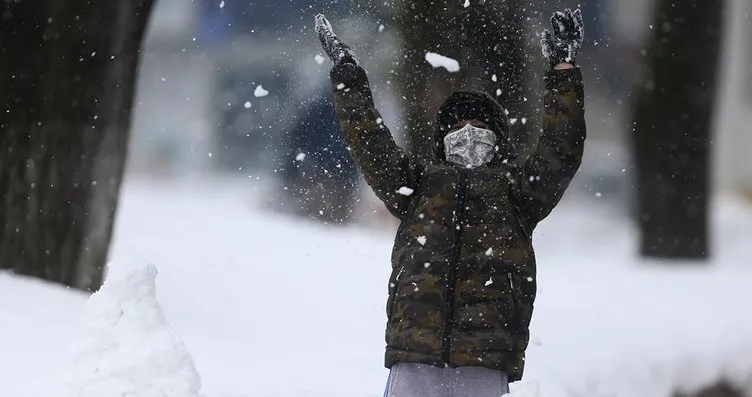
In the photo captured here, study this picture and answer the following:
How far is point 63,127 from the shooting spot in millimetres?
6645

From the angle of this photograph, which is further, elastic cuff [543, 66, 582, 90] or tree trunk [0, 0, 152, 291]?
tree trunk [0, 0, 152, 291]

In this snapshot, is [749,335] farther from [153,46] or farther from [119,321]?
[153,46]

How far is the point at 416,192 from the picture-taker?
356cm

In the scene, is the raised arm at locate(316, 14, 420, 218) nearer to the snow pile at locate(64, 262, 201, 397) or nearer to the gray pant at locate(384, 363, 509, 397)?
the gray pant at locate(384, 363, 509, 397)

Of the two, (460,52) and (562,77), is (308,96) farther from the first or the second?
(562,77)

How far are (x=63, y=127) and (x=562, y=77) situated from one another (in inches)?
158

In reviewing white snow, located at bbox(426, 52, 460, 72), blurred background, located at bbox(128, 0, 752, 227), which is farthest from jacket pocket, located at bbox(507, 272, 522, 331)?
white snow, located at bbox(426, 52, 460, 72)

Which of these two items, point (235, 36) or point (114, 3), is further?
point (235, 36)

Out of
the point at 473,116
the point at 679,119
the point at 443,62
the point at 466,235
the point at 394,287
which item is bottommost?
the point at 394,287

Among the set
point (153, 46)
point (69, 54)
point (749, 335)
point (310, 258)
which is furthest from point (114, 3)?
point (153, 46)

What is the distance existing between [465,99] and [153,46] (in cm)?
2277

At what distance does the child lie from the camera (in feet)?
11.1

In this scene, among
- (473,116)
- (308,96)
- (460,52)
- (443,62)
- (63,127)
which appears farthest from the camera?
(308,96)

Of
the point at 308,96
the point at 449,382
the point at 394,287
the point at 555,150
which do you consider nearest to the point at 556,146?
the point at 555,150
